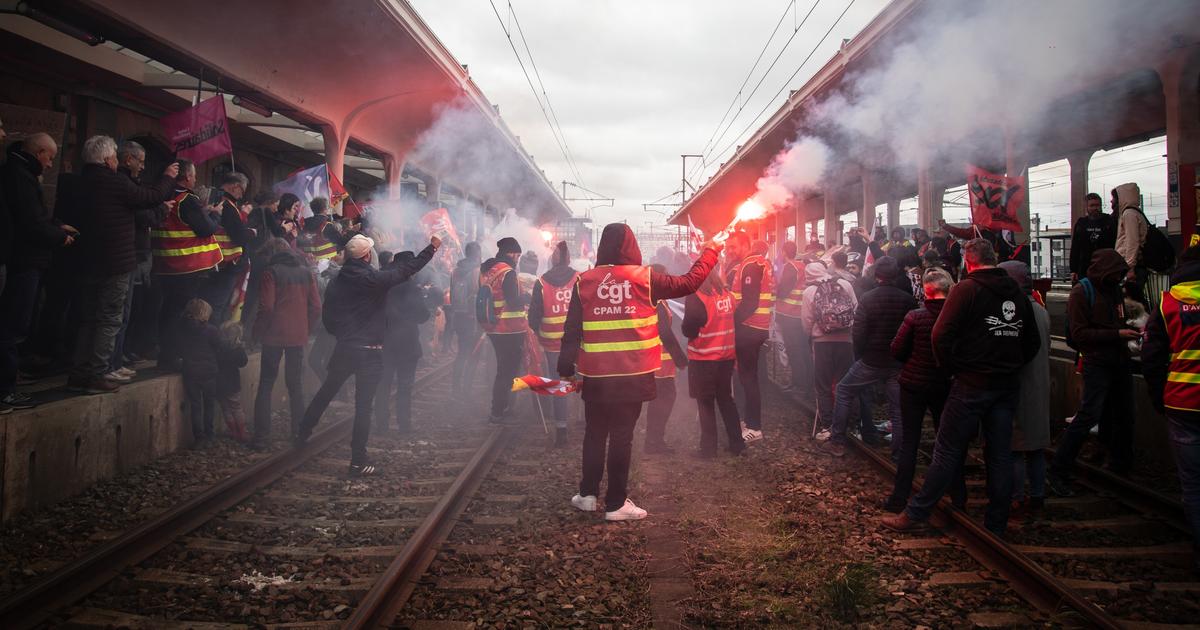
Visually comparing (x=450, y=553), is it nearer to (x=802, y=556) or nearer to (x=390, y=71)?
(x=802, y=556)

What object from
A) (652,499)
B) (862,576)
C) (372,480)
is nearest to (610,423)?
(652,499)

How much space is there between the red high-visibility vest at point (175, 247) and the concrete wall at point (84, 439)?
1040 millimetres

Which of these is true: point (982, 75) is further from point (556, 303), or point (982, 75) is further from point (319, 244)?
point (319, 244)

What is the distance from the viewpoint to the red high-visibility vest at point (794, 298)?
838cm

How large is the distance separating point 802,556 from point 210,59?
8.46 m

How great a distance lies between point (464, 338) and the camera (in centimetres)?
961

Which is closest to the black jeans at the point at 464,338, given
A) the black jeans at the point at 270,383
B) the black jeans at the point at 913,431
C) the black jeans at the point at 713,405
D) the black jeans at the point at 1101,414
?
the black jeans at the point at 270,383

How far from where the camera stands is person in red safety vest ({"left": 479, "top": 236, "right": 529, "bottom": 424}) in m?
7.66

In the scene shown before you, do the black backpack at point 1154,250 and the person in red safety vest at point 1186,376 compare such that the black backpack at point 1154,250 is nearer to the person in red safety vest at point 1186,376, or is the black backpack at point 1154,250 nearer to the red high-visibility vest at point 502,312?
the person in red safety vest at point 1186,376

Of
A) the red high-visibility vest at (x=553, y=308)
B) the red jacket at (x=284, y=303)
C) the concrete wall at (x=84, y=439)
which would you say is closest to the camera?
the concrete wall at (x=84, y=439)

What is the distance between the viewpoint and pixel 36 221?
16.5 feet

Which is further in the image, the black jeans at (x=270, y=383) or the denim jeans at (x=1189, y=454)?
the black jeans at (x=270, y=383)

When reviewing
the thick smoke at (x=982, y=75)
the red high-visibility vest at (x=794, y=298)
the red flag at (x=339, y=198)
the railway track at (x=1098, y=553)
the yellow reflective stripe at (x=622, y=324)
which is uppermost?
the thick smoke at (x=982, y=75)

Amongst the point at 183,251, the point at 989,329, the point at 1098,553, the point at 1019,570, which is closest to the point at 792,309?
the point at 989,329
